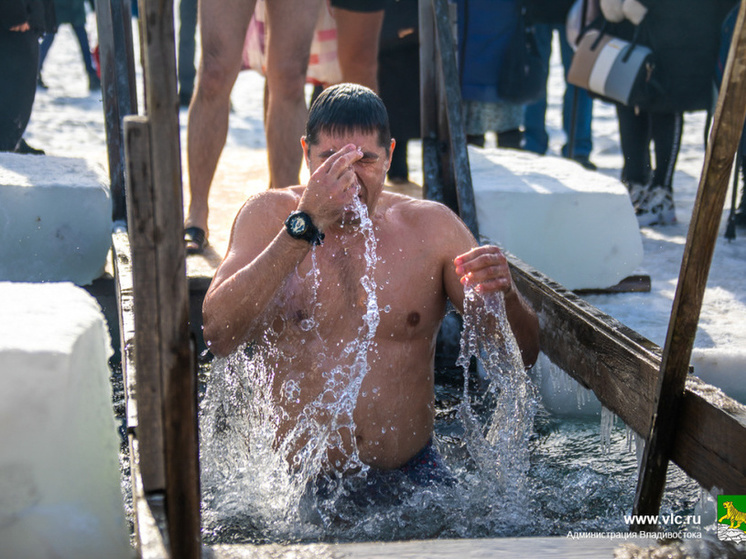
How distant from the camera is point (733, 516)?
190 cm

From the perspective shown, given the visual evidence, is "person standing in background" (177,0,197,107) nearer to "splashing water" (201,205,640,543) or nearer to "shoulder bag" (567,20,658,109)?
"shoulder bag" (567,20,658,109)

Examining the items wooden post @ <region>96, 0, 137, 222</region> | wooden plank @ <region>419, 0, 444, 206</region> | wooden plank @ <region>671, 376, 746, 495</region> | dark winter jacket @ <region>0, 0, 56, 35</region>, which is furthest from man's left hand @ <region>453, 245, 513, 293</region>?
dark winter jacket @ <region>0, 0, 56, 35</region>

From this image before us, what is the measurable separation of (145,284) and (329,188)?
80 cm

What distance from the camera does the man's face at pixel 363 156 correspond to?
2.44 meters

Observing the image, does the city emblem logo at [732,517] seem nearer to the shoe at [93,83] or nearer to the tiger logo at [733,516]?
the tiger logo at [733,516]

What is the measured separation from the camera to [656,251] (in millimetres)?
5246

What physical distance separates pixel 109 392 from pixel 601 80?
462 cm

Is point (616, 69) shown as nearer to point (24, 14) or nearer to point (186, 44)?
point (24, 14)

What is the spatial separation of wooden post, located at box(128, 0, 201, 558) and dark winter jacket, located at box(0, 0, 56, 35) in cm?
356

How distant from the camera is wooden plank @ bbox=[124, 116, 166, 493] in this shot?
4.59 feet

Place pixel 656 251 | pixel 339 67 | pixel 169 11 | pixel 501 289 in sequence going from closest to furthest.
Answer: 1. pixel 169 11
2. pixel 501 289
3. pixel 339 67
4. pixel 656 251

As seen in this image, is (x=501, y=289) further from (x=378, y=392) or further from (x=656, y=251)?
(x=656, y=251)

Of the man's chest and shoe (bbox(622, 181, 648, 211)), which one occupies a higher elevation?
the man's chest

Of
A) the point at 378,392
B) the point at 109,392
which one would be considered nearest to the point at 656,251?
the point at 378,392
